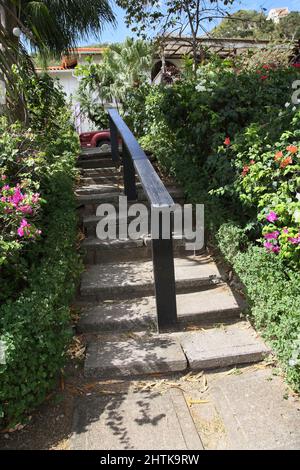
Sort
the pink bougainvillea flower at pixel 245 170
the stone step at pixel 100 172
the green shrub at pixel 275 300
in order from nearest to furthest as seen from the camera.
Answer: the green shrub at pixel 275 300
the pink bougainvillea flower at pixel 245 170
the stone step at pixel 100 172

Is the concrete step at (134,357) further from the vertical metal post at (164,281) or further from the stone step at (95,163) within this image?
the stone step at (95,163)

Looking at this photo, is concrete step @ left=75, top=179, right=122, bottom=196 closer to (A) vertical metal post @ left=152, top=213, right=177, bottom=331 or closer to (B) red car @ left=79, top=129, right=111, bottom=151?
(A) vertical metal post @ left=152, top=213, right=177, bottom=331

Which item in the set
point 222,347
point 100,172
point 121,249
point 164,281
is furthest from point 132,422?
point 100,172

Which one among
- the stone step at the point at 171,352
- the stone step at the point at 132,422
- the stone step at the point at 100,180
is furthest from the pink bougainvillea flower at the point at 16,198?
the stone step at the point at 100,180

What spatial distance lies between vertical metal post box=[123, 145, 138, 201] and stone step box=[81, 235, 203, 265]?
853 millimetres

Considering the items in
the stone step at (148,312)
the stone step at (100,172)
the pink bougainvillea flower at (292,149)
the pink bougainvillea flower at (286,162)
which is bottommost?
the stone step at (148,312)

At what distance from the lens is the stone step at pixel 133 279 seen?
3166 millimetres

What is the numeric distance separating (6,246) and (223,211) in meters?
1.97

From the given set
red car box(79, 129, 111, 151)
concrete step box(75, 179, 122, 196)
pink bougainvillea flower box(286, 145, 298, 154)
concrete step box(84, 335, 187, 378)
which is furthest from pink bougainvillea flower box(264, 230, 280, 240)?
red car box(79, 129, 111, 151)

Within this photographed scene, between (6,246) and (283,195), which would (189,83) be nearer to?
(283,195)

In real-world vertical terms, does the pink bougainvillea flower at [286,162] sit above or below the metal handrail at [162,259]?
above

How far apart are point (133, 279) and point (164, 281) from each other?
0.64 meters

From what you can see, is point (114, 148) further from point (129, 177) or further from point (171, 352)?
point (171, 352)

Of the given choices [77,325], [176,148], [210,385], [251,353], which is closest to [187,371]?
[210,385]
